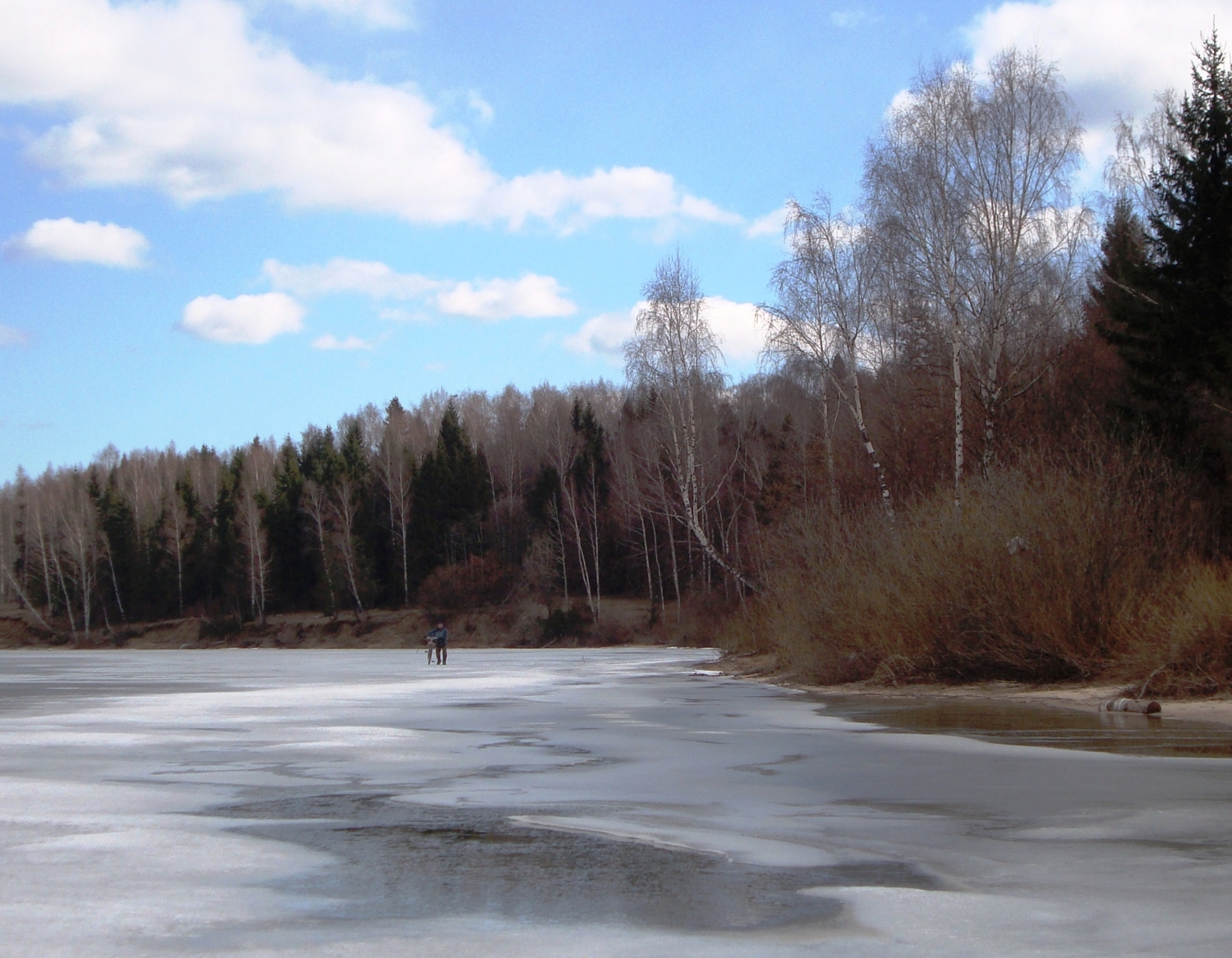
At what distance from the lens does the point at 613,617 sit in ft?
234

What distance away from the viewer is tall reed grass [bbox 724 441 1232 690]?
54.8ft

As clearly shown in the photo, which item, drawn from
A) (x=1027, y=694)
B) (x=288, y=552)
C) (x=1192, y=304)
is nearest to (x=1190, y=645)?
(x=1027, y=694)

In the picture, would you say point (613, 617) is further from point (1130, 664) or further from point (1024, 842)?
point (1024, 842)

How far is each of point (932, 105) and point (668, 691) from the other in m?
17.2

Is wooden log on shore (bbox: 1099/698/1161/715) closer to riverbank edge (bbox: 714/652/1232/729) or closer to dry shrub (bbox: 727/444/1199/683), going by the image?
riverbank edge (bbox: 714/652/1232/729)

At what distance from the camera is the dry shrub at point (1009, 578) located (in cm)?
1802

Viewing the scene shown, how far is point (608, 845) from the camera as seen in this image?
6246 mm

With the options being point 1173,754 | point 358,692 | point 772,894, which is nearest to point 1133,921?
point 772,894

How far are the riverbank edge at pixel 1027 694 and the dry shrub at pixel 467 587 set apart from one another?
5553cm


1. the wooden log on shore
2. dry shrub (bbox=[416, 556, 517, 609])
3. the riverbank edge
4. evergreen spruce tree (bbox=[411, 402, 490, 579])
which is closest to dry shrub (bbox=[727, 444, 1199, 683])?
the riverbank edge

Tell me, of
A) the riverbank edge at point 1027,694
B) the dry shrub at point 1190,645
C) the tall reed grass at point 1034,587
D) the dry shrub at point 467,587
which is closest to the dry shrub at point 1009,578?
the tall reed grass at point 1034,587

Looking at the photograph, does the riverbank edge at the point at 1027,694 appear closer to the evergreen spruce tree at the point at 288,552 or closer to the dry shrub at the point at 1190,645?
the dry shrub at the point at 1190,645

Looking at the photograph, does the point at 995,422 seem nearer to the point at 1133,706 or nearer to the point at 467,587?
the point at 1133,706

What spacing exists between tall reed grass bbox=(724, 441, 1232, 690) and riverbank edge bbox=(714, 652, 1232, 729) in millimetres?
367
